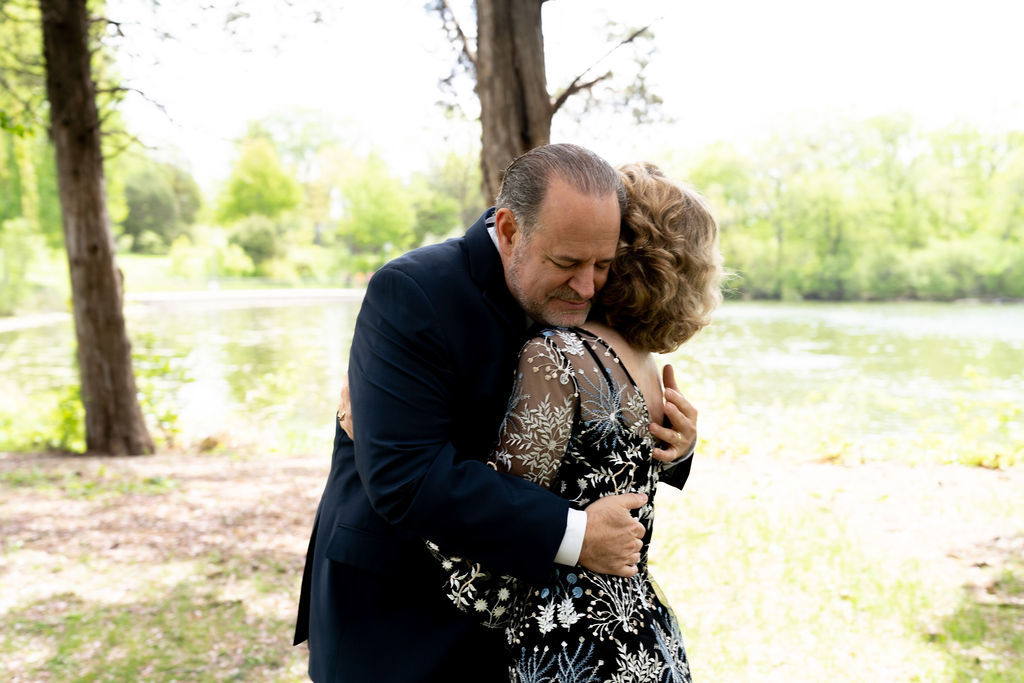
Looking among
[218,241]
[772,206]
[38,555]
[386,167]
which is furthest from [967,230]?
[218,241]

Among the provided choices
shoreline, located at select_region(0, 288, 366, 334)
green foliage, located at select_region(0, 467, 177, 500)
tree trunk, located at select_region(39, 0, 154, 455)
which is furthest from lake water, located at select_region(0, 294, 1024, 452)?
shoreline, located at select_region(0, 288, 366, 334)

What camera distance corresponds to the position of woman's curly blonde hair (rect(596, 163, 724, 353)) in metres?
1.88

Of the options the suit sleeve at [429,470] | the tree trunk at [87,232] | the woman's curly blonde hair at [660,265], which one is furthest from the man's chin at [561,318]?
the tree trunk at [87,232]

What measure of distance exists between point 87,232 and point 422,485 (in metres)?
7.64

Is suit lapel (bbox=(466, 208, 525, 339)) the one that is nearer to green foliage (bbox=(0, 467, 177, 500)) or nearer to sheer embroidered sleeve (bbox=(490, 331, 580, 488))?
sheer embroidered sleeve (bbox=(490, 331, 580, 488))

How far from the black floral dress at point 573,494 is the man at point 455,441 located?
7 centimetres

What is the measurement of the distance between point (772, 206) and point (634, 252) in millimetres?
32412

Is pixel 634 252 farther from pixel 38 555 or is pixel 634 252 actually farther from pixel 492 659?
pixel 38 555

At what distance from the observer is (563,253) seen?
177 centimetres

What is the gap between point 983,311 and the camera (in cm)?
2498

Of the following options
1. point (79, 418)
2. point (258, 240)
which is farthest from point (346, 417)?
point (258, 240)

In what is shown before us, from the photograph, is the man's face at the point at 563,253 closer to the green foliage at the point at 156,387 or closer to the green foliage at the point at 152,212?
the green foliage at the point at 156,387

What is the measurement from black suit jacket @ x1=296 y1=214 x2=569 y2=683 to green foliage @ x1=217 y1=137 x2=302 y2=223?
74201 mm

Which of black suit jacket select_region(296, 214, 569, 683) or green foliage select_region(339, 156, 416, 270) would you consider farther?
green foliage select_region(339, 156, 416, 270)
